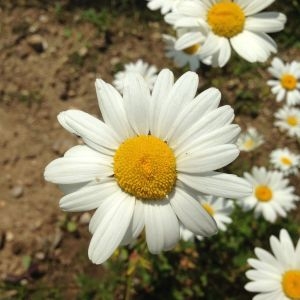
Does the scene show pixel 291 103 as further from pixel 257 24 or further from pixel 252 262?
pixel 252 262

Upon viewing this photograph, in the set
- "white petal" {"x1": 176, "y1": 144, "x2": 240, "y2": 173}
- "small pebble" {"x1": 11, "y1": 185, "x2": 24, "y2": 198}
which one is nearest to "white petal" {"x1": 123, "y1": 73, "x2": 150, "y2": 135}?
"white petal" {"x1": 176, "y1": 144, "x2": 240, "y2": 173}

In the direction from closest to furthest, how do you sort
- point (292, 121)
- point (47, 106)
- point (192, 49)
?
point (192, 49) < point (292, 121) < point (47, 106)

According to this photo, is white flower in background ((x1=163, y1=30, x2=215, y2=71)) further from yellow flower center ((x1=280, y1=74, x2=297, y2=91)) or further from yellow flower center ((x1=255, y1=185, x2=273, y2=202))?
yellow flower center ((x1=255, y1=185, x2=273, y2=202))

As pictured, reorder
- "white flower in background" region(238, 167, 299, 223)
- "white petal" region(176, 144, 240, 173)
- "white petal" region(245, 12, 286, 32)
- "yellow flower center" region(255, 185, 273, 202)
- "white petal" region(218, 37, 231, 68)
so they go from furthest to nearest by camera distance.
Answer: "yellow flower center" region(255, 185, 273, 202), "white flower in background" region(238, 167, 299, 223), "white petal" region(245, 12, 286, 32), "white petal" region(218, 37, 231, 68), "white petal" region(176, 144, 240, 173)

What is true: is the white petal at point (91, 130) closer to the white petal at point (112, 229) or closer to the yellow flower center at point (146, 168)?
the yellow flower center at point (146, 168)

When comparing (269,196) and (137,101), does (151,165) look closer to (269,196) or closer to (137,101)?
(137,101)

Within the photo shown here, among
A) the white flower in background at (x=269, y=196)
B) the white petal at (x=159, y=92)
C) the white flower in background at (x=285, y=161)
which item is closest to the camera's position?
the white petal at (x=159, y=92)

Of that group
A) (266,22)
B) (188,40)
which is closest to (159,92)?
(188,40)

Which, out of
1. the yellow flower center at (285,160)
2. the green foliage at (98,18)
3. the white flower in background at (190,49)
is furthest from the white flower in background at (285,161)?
the green foliage at (98,18)
